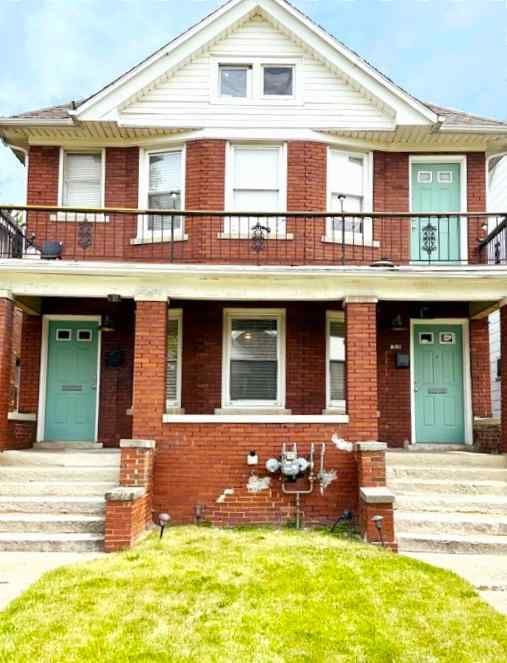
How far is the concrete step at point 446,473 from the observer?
30.6ft

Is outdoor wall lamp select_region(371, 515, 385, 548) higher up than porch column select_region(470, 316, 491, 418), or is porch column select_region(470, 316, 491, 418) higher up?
porch column select_region(470, 316, 491, 418)

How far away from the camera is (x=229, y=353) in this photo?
441 inches

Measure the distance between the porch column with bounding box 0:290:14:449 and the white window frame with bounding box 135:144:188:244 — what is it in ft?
8.77

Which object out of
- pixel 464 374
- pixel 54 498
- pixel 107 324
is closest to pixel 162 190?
pixel 107 324

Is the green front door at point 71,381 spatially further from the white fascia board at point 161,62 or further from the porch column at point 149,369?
the white fascia board at point 161,62

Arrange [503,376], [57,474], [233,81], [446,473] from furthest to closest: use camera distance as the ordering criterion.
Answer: [233,81] < [503,376] < [446,473] < [57,474]

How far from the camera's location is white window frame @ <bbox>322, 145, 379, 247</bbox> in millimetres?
11398

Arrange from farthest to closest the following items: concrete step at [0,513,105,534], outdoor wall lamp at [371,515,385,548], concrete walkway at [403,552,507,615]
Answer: concrete step at [0,513,105,534] → outdoor wall lamp at [371,515,385,548] → concrete walkway at [403,552,507,615]

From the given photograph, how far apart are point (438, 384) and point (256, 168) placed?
5021 millimetres

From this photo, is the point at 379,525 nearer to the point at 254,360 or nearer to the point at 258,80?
the point at 254,360

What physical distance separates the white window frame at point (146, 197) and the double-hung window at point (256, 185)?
0.80 m

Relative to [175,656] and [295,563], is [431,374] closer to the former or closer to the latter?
[295,563]

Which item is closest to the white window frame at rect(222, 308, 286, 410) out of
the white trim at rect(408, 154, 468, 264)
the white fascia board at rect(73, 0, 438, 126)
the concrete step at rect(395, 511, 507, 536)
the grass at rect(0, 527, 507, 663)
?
the white trim at rect(408, 154, 468, 264)

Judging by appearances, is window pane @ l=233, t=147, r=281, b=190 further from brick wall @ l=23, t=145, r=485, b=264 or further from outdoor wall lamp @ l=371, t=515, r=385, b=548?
outdoor wall lamp @ l=371, t=515, r=385, b=548
